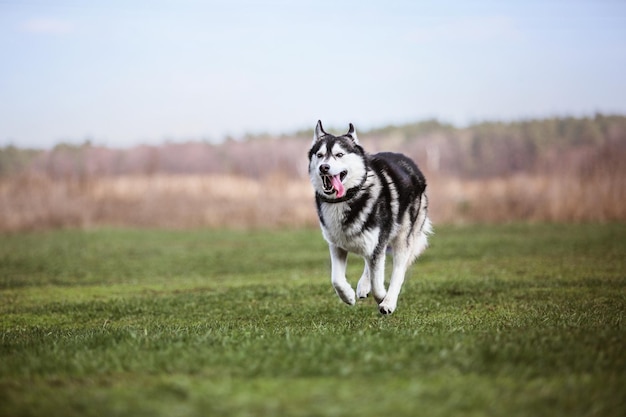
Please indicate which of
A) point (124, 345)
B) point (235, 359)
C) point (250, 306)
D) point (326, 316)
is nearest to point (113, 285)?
point (250, 306)

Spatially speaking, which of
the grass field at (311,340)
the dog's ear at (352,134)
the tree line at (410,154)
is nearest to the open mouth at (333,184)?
the dog's ear at (352,134)

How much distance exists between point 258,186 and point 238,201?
105 centimetres

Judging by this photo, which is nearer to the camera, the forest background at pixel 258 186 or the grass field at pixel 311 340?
the grass field at pixel 311 340

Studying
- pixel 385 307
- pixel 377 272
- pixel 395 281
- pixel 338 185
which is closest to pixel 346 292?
pixel 377 272

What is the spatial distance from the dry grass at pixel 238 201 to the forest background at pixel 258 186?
0.04 m

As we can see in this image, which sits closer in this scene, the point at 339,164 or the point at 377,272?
the point at 339,164

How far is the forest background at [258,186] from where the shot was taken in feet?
89.1

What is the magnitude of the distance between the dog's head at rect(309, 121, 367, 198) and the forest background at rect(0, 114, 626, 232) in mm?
19996

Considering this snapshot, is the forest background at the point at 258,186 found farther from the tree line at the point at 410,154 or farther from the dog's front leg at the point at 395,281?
the dog's front leg at the point at 395,281

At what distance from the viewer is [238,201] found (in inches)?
1174

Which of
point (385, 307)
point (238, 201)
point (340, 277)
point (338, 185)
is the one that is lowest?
point (385, 307)

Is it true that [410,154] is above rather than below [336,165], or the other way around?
above

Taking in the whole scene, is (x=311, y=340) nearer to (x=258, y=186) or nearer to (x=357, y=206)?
(x=357, y=206)

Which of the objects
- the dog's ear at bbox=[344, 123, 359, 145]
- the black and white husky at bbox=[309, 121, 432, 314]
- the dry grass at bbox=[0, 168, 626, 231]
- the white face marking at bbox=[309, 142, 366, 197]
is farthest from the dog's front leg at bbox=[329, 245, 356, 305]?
the dry grass at bbox=[0, 168, 626, 231]
